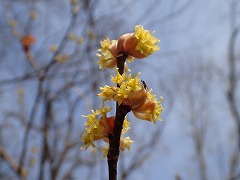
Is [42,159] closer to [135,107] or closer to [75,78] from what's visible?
[75,78]

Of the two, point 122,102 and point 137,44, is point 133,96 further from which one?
point 137,44

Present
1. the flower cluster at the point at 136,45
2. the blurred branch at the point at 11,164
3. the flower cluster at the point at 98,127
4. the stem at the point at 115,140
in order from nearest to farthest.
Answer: the stem at the point at 115,140
the flower cluster at the point at 98,127
the flower cluster at the point at 136,45
the blurred branch at the point at 11,164

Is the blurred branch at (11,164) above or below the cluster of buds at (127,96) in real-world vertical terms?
above

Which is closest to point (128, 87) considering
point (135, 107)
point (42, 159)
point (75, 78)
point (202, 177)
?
point (135, 107)

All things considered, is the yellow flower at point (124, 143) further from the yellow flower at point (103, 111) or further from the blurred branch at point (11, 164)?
the blurred branch at point (11, 164)

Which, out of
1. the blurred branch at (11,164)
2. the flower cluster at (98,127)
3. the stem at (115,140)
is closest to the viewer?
the stem at (115,140)

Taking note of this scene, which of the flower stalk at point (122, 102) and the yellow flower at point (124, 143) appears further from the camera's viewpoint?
the yellow flower at point (124, 143)

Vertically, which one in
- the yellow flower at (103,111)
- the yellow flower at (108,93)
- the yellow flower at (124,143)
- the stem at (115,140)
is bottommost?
the stem at (115,140)

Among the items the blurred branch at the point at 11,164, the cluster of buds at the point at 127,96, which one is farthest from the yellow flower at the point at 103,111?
the blurred branch at the point at 11,164

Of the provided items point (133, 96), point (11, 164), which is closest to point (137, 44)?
point (133, 96)
